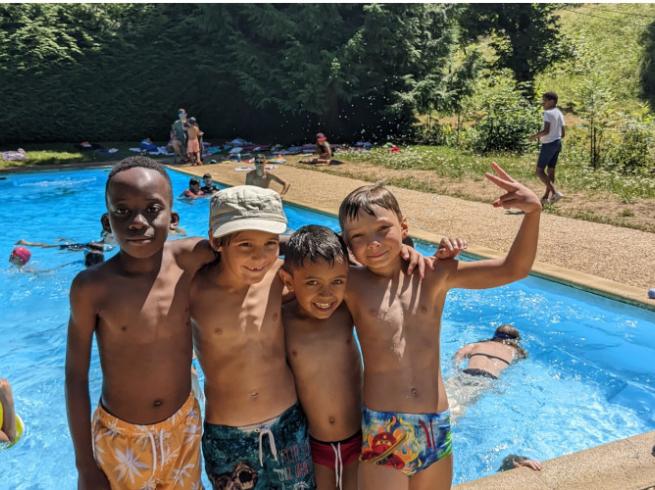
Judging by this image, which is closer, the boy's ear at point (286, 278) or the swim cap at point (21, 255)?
the boy's ear at point (286, 278)

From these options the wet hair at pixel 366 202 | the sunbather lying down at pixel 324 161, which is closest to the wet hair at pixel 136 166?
the wet hair at pixel 366 202

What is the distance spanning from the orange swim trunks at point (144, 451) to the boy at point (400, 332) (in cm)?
72

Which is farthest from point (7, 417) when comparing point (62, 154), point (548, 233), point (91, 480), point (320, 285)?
point (62, 154)

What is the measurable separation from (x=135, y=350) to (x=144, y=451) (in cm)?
39

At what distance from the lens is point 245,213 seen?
227 centimetres

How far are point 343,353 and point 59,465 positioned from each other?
3.50m

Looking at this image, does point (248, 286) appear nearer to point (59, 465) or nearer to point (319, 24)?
point (59, 465)

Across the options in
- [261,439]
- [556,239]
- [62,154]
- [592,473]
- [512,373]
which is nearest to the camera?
[261,439]

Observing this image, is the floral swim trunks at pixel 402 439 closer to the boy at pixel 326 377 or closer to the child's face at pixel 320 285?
the boy at pixel 326 377

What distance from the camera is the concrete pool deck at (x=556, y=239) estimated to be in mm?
6566

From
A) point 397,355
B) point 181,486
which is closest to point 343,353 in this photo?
point 397,355

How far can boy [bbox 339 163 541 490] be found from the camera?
2.39 meters

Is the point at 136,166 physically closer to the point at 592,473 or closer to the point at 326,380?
the point at 326,380

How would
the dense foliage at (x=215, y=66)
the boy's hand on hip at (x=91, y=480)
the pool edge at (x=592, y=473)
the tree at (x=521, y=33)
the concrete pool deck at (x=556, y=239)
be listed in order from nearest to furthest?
the boy's hand on hip at (x=91, y=480) < the pool edge at (x=592, y=473) < the concrete pool deck at (x=556, y=239) < the dense foliage at (x=215, y=66) < the tree at (x=521, y=33)
